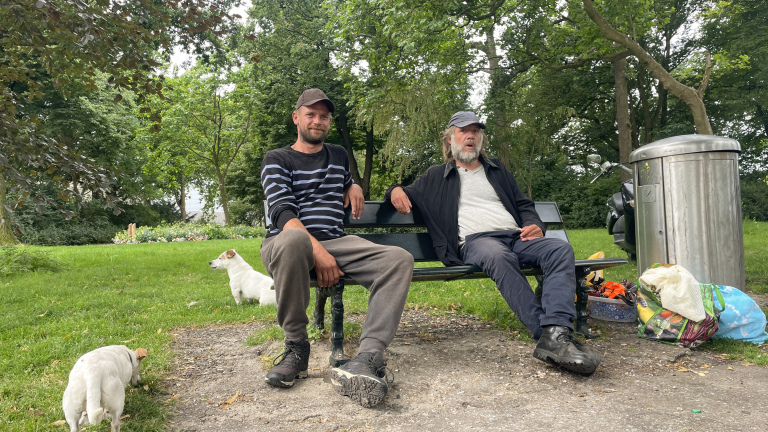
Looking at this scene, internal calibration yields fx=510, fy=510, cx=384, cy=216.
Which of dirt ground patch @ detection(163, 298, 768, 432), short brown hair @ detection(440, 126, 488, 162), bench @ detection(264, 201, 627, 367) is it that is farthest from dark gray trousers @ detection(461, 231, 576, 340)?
short brown hair @ detection(440, 126, 488, 162)

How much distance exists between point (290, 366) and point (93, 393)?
100 cm

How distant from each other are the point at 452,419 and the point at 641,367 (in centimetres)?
145

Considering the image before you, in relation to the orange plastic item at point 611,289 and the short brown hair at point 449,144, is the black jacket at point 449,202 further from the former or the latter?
the orange plastic item at point 611,289

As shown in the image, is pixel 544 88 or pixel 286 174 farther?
pixel 544 88

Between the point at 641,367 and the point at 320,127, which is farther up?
the point at 320,127

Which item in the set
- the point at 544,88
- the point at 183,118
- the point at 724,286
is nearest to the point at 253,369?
the point at 724,286

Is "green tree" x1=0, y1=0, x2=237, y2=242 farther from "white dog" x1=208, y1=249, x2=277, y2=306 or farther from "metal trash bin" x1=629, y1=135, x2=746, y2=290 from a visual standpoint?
"metal trash bin" x1=629, y1=135, x2=746, y2=290

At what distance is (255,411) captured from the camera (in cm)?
258

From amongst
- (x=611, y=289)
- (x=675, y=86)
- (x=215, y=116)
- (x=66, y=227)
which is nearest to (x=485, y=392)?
(x=611, y=289)

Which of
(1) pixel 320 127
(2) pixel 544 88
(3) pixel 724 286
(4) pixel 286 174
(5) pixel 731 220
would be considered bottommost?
(3) pixel 724 286

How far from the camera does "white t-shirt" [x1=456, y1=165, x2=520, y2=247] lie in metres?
3.95

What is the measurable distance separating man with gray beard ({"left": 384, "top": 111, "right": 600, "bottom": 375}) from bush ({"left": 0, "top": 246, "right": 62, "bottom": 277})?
24.2ft

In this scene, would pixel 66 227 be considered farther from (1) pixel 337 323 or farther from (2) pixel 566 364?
(2) pixel 566 364

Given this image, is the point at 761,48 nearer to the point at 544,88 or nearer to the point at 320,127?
the point at 544,88
